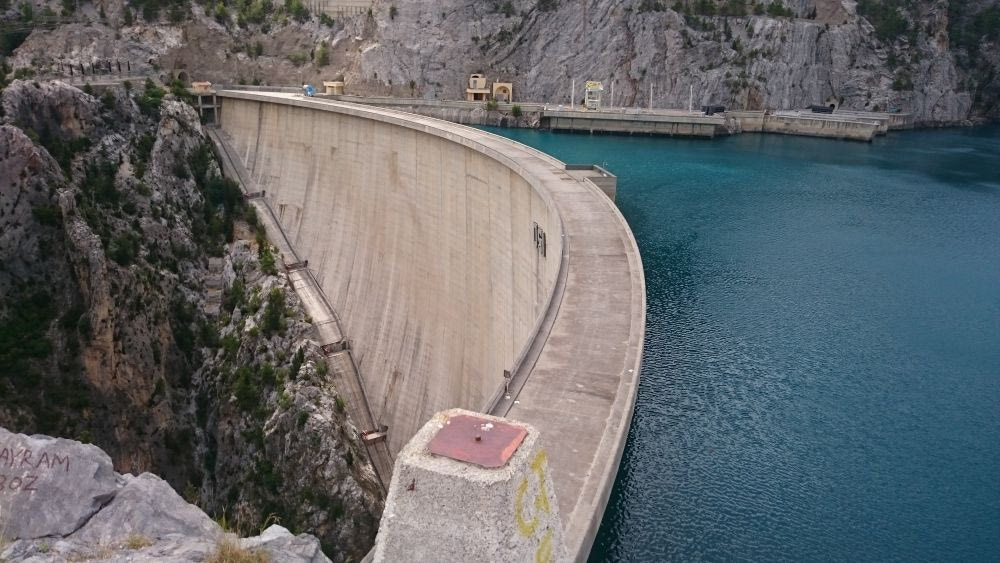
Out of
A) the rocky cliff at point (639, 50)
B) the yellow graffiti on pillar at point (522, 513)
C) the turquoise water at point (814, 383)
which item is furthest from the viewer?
the rocky cliff at point (639, 50)

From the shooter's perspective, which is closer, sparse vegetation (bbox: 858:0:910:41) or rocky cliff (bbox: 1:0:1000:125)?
rocky cliff (bbox: 1:0:1000:125)

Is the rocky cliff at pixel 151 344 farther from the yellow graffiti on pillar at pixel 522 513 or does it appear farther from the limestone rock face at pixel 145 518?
the yellow graffiti on pillar at pixel 522 513

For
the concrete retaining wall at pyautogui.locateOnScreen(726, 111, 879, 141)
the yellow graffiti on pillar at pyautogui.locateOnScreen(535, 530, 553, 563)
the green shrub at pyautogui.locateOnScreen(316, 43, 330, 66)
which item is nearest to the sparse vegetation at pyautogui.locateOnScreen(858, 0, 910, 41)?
the concrete retaining wall at pyautogui.locateOnScreen(726, 111, 879, 141)

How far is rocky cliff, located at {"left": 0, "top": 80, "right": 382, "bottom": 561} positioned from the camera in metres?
26.3

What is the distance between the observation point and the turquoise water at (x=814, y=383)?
15.1 metres

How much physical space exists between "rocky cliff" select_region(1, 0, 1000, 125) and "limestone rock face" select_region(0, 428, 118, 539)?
65.9m

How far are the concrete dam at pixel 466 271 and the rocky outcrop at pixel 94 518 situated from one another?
15.8 ft

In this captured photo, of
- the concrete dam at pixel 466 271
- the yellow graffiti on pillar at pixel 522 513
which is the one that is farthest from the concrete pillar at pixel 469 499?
the concrete dam at pixel 466 271

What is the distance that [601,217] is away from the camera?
27.0m

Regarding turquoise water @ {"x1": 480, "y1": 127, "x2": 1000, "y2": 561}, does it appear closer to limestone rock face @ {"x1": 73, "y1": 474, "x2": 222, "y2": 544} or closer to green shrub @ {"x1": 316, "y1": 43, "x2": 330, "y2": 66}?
limestone rock face @ {"x1": 73, "y1": 474, "x2": 222, "y2": 544}

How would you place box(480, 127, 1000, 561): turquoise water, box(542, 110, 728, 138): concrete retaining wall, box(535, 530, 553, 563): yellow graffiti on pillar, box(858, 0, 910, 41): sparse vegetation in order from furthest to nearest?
box(858, 0, 910, 41): sparse vegetation < box(542, 110, 728, 138): concrete retaining wall < box(480, 127, 1000, 561): turquoise water < box(535, 530, 553, 563): yellow graffiti on pillar

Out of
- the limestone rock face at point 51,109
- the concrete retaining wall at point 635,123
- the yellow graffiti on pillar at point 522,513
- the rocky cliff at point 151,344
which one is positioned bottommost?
the rocky cliff at point 151,344

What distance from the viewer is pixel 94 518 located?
858 cm

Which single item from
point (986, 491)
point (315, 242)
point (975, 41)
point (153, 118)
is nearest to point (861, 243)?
point (986, 491)
